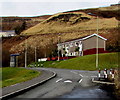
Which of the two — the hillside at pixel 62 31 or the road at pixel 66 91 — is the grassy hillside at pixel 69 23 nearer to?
the hillside at pixel 62 31

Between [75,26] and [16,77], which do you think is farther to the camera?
[75,26]

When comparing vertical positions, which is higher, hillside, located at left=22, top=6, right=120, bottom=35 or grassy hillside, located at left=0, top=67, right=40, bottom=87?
hillside, located at left=22, top=6, right=120, bottom=35

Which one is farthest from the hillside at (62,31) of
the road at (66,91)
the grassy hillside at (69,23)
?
the road at (66,91)

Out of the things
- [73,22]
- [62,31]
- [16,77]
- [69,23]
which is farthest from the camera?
[69,23]

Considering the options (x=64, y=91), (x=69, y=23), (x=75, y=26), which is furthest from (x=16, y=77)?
(x=69, y=23)

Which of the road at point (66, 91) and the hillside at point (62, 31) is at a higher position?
the hillside at point (62, 31)

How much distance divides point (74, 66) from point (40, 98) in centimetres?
3718

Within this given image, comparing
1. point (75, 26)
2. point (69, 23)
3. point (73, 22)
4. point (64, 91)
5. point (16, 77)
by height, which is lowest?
point (16, 77)

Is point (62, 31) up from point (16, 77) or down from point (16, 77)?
up

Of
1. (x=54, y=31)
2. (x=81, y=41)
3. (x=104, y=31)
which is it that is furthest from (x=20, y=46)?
(x=81, y=41)

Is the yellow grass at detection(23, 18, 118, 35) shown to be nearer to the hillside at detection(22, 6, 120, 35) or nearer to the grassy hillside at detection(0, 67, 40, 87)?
the hillside at detection(22, 6, 120, 35)

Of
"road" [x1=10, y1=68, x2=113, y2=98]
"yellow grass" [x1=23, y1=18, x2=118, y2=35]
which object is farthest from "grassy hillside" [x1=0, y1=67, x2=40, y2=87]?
"yellow grass" [x1=23, y1=18, x2=118, y2=35]

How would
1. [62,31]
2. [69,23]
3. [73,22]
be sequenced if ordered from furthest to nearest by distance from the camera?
[69,23], [73,22], [62,31]

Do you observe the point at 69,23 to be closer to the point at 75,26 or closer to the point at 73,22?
the point at 73,22
